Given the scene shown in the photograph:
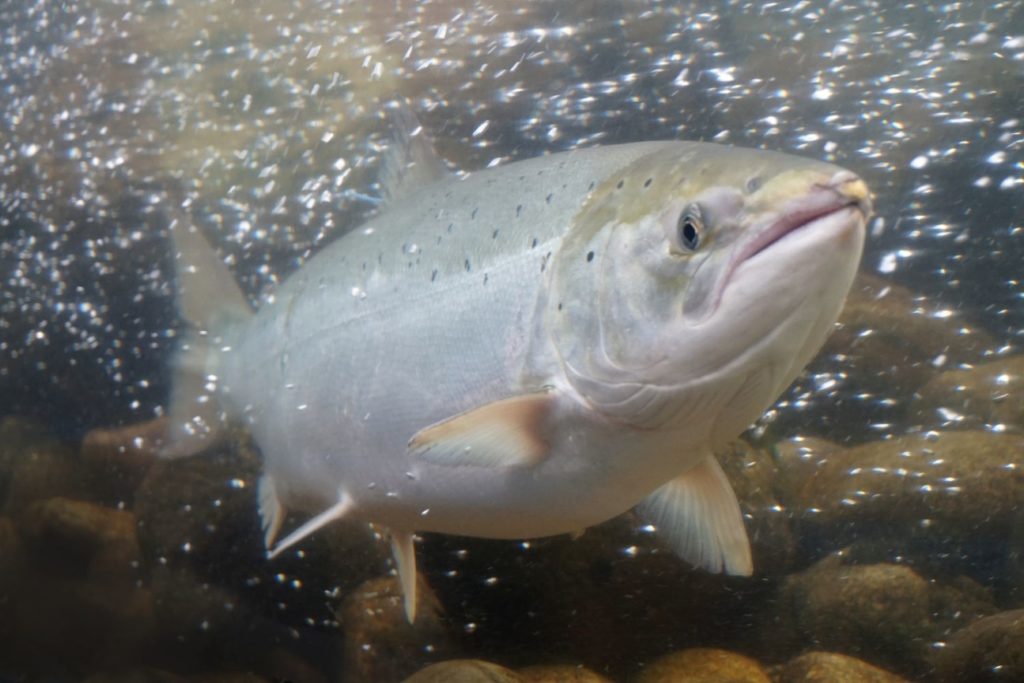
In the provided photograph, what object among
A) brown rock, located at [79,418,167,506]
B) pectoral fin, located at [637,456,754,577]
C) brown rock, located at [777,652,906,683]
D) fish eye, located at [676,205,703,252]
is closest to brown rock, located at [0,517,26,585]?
brown rock, located at [79,418,167,506]

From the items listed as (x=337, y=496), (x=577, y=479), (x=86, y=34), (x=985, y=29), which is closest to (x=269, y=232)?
(x=86, y=34)

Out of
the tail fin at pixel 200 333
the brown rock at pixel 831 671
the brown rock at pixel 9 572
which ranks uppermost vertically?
the tail fin at pixel 200 333

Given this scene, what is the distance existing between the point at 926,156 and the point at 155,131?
5563 millimetres

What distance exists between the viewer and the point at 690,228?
49.3 inches

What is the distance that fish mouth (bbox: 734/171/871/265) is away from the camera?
1088mm

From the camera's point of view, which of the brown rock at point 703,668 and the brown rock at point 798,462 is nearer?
the brown rock at point 703,668

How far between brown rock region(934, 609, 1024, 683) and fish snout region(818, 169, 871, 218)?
1.78 meters

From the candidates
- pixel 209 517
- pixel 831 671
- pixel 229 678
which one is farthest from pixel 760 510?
pixel 209 517

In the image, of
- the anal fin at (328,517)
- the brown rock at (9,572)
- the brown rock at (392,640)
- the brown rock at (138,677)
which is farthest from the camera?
the brown rock at (9,572)

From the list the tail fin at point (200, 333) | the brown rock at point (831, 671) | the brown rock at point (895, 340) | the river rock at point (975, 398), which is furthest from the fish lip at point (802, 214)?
the river rock at point (975, 398)

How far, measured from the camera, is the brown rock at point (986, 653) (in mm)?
Answer: 2119

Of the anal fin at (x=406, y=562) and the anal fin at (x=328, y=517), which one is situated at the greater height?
the anal fin at (x=328, y=517)

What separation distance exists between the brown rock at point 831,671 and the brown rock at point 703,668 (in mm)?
89

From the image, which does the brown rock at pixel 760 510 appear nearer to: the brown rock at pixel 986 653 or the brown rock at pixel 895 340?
the brown rock at pixel 986 653
